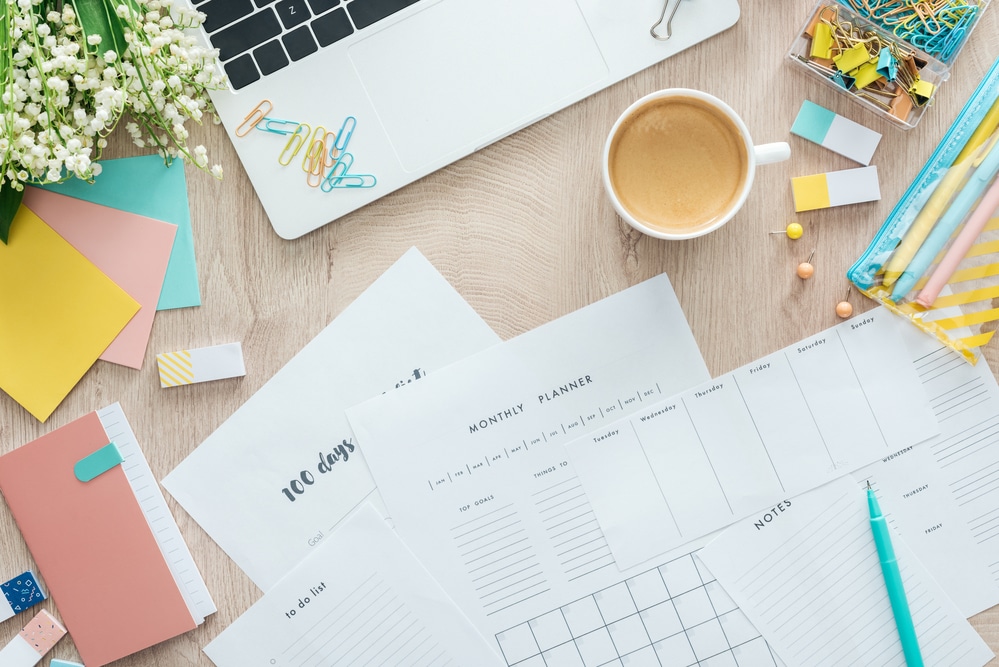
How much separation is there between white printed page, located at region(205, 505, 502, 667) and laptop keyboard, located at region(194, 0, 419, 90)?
1.68ft

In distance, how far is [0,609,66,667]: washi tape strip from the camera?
0.80 metres

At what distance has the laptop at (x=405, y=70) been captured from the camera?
76 centimetres

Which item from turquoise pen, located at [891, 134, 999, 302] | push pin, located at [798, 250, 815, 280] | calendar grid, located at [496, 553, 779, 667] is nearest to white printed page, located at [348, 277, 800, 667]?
calendar grid, located at [496, 553, 779, 667]

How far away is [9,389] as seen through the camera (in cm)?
80

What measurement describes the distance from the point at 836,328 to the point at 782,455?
160 millimetres

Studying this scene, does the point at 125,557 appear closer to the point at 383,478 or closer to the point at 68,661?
the point at 68,661

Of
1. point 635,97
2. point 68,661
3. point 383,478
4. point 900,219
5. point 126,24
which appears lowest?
point 68,661

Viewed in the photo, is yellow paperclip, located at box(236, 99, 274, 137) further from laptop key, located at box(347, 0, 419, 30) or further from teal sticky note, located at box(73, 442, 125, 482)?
teal sticky note, located at box(73, 442, 125, 482)

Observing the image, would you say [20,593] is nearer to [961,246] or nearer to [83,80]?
[83,80]

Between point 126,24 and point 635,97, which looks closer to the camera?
point 126,24

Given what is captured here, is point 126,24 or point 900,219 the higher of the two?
point 126,24

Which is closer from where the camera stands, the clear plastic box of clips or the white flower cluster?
the white flower cluster

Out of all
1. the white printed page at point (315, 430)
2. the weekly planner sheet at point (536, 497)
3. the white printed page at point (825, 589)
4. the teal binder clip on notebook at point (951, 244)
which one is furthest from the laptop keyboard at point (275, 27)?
the white printed page at point (825, 589)

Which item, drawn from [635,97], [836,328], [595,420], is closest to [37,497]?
[595,420]
